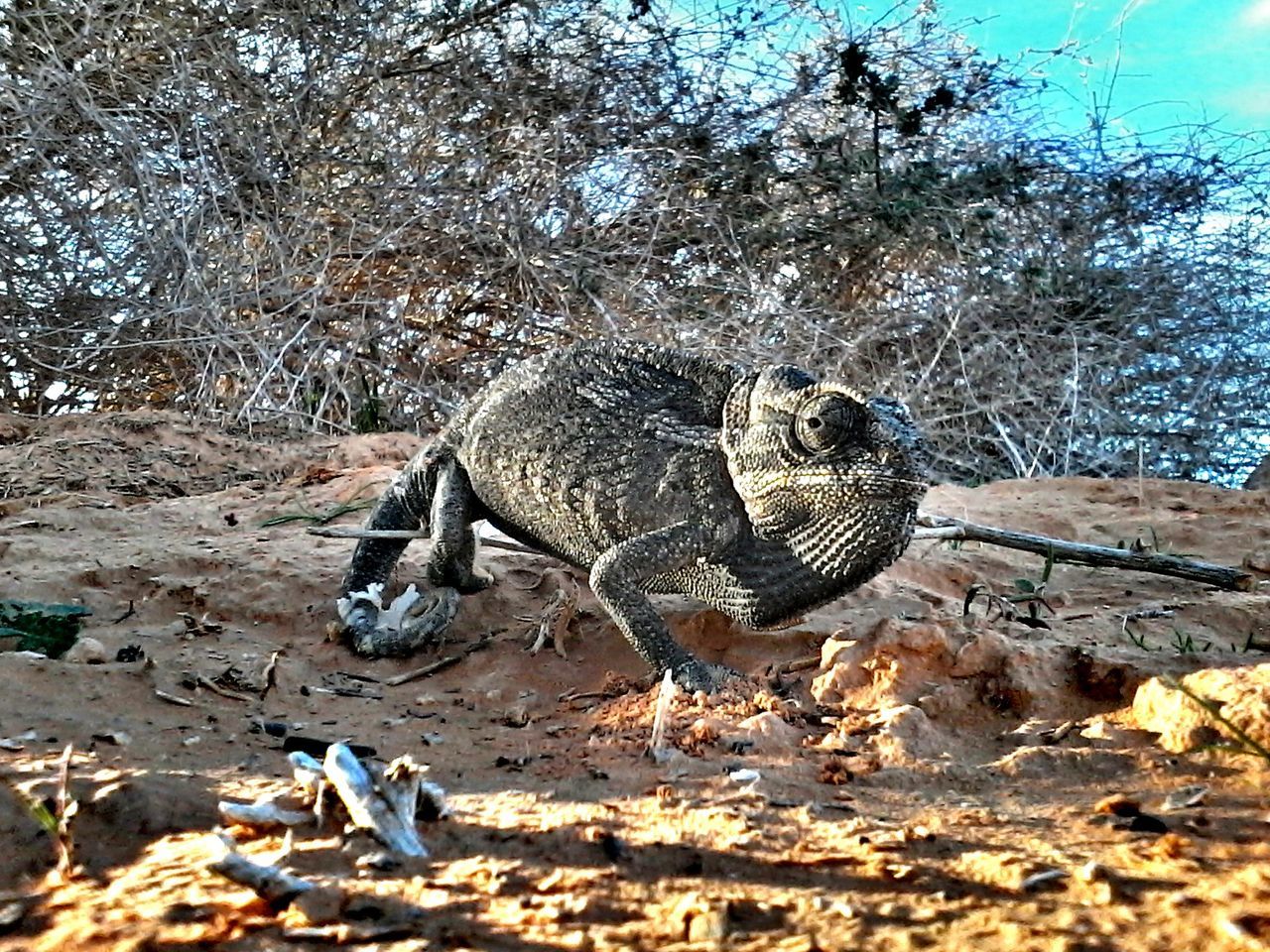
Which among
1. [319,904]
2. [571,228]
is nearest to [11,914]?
[319,904]

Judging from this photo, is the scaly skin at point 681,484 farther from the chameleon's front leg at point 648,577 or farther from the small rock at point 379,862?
the small rock at point 379,862

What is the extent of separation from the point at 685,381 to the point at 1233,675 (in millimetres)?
1362

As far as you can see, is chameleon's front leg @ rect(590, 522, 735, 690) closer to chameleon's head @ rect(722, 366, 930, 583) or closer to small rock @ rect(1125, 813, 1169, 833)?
chameleon's head @ rect(722, 366, 930, 583)

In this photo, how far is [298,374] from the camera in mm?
6383

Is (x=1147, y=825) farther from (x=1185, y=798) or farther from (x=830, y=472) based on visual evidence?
(x=830, y=472)

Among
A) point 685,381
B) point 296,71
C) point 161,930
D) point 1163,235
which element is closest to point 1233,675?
point 685,381

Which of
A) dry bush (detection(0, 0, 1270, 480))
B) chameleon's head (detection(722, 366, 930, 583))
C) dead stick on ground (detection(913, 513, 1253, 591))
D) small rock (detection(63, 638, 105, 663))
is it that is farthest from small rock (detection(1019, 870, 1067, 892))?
dry bush (detection(0, 0, 1270, 480))

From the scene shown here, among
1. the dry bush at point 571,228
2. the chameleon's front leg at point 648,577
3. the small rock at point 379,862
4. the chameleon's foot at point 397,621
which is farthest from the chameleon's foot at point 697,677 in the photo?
the dry bush at point 571,228

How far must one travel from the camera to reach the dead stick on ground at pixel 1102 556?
3.06 metres

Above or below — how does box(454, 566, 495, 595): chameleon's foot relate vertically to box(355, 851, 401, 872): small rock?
above

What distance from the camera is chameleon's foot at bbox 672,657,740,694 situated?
7.80ft

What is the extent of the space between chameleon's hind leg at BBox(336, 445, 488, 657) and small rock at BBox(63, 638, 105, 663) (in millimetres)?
628

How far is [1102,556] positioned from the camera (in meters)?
3.12

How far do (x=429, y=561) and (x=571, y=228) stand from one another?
179 inches
